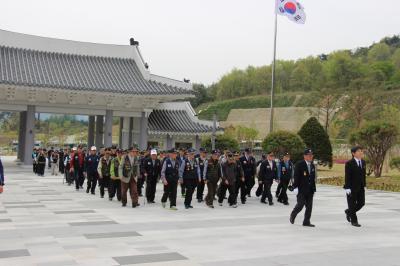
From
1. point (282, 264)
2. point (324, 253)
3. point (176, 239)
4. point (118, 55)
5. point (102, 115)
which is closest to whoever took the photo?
point (282, 264)

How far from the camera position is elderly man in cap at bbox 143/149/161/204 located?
14.0m

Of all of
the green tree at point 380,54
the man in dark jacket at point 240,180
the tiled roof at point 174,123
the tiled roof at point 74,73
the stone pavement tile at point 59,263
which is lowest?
the stone pavement tile at point 59,263

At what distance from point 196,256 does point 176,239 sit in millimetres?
1387

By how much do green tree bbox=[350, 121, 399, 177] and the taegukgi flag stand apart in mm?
8233

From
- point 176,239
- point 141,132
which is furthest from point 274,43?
point 176,239

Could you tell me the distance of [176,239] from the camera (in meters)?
8.57

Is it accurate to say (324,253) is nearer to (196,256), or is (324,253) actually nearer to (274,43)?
(196,256)

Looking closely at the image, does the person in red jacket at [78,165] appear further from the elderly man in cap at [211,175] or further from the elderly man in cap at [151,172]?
the elderly man in cap at [211,175]

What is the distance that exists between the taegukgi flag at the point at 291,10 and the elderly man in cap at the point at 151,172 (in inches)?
741

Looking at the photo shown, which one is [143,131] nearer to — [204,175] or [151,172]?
[151,172]

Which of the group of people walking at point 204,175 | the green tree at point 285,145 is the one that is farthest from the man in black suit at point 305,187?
the green tree at point 285,145

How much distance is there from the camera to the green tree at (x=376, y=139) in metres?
25.8

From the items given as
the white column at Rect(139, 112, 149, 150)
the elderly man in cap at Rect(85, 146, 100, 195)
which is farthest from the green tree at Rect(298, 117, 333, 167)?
the elderly man in cap at Rect(85, 146, 100, 195)

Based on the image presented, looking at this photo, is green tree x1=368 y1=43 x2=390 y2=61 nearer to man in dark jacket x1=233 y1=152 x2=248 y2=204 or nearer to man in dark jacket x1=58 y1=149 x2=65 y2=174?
man in dark jacket x1=58 y1=149 x2=65 y2=174
